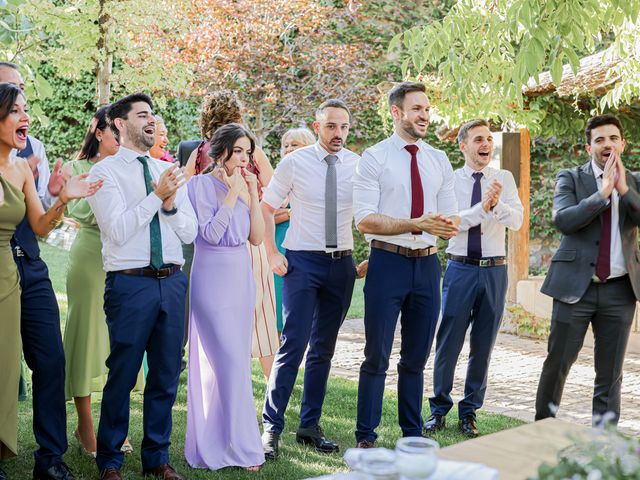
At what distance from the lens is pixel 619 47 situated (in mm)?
6793

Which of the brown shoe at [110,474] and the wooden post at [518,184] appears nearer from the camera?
the brown shoe at [110,474]

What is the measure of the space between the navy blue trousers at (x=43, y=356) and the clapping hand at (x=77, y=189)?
491 millimetres

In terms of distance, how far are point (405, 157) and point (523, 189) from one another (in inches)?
238

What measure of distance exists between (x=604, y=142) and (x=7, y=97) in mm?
3607


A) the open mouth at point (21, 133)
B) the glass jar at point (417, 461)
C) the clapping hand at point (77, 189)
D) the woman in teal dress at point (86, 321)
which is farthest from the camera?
the woman in teal dress at point (86, 321)

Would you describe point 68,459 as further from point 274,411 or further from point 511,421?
point 511,421

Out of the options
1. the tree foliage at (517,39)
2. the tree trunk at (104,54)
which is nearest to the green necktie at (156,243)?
the tree foliage at (517,39)

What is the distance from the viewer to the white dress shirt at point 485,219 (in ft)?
21.4

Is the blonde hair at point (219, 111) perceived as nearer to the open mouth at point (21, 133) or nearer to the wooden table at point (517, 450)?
the open mouth at point (21, 133)

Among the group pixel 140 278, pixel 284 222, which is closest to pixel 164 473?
pixel 140 278

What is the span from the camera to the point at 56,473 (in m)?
4.87

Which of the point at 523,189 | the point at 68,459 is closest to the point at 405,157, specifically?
the point at 68,459

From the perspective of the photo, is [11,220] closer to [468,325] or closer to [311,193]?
[311,193]

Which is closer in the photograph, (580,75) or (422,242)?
(422,242)
